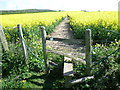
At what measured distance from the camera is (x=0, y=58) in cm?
457

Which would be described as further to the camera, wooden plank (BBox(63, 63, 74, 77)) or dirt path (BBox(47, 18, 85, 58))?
dirt path (BBox(47, 18, 85, 58))

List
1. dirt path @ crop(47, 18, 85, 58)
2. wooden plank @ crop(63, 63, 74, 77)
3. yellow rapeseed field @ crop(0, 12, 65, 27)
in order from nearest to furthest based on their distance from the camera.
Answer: wooden plank @ crop(63, 63, 74, 77) < dirt path @ crop(47, 18, 85, 58) < yellow rapeseed field @ crop(0, 12, 65, 27)

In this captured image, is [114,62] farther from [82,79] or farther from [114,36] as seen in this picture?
[114,36]

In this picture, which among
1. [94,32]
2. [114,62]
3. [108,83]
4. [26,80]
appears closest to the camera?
[108,83]

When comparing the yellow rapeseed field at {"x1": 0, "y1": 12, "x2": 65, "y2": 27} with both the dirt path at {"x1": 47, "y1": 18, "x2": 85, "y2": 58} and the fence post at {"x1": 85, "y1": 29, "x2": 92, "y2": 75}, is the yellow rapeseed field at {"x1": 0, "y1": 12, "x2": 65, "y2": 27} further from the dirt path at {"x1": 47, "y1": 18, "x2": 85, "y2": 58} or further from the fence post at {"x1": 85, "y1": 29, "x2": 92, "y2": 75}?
the fence post at {"x1": 85, "y1": 29, "x2": 92, "y2": 75}

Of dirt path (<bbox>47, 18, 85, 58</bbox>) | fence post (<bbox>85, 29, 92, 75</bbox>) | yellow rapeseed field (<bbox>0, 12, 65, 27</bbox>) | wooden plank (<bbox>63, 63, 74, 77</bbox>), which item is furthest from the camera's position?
yellow rapeseed field (<bbox>0, 12, 65, 27</bbox>)

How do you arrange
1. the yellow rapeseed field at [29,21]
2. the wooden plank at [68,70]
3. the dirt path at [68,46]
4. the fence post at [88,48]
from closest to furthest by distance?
1. the fence post at [88,48]
2. the wooden plank at [68,70]
3. the dirt path at [68,46]
4. the yellow rapeseed field at [29,21]

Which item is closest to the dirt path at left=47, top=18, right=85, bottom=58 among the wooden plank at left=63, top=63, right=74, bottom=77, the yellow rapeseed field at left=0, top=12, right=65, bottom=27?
the wooden plank at left=63, top=63, right=74, bottom=77

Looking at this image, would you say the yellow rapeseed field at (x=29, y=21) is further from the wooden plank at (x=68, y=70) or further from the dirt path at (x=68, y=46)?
the wooden plank at (x=68, y=70)

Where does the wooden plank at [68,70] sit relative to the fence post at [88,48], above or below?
below

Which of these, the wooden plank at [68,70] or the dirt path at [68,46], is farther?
the dirt path at [68,46]

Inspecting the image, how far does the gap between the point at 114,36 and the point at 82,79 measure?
161 inches

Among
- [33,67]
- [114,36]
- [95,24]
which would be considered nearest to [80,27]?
[95,24]

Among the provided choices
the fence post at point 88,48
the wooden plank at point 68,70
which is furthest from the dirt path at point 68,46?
the wooden plank at point 68,70
